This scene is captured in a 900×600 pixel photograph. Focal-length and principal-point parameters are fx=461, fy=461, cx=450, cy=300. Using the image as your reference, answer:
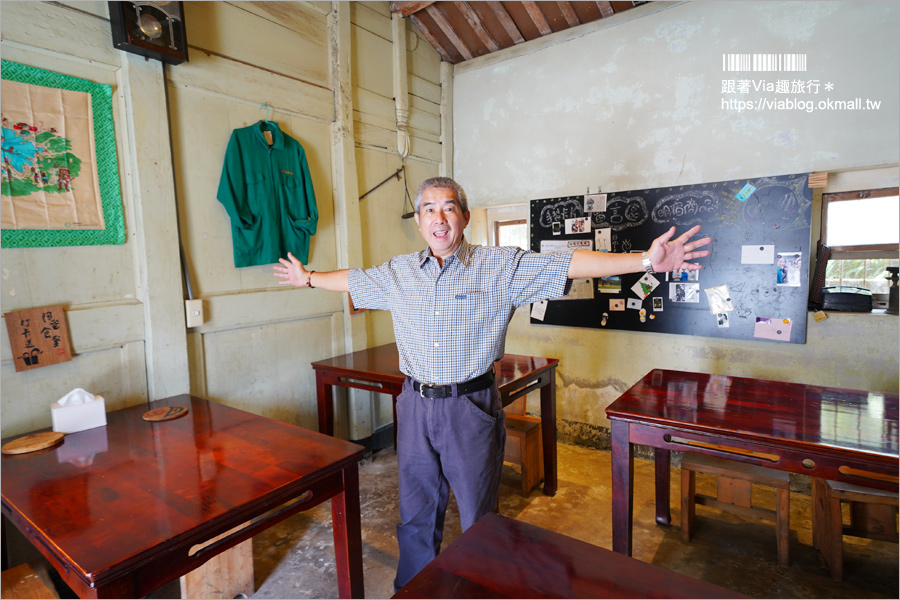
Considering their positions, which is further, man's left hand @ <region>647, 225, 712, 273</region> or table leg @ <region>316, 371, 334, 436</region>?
table leg @ <region>316, 371, 334, 436</region>

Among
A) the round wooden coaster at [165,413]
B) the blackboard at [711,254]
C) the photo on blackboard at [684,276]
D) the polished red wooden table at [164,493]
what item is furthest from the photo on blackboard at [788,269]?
the round wooden coaster at [165,413]

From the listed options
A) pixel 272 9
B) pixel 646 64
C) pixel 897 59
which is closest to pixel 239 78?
pixel 272 9

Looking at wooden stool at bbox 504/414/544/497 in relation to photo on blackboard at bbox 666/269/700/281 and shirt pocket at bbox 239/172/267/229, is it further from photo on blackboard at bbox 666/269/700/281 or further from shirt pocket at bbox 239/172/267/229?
shirt pocket at bbox 239/172/267/229

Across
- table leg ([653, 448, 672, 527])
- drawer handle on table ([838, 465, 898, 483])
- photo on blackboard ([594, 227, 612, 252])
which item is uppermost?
photo on blackboard ([594, 227, 612, 252])

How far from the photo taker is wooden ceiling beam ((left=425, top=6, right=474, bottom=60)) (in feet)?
12.4

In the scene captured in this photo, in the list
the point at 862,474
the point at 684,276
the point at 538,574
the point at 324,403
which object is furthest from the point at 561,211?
the point at 538,574

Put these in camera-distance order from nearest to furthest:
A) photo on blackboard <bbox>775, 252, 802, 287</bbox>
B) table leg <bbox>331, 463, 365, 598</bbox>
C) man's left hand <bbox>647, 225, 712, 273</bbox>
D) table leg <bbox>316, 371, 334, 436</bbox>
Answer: man's left hand <bbox>647, 225, 712, 273</bbox>
table leg <bbox>331, 463, 365, 598</bbox>
photo on blackboard <bbox>775, 252, 802, 287</bbox>
table leg <bbox>316, 371, 334, 436</bbox>

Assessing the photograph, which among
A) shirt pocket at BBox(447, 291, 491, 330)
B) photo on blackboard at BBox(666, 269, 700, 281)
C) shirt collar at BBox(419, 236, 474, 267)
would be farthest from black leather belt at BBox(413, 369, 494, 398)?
photo on blackboard at BBox(666, 269, 700, 281)

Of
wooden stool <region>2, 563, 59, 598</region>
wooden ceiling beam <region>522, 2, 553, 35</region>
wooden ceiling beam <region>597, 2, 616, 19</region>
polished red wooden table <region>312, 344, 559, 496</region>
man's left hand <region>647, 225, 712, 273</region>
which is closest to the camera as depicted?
wooden stool <region>2, 563, 59, 598</region>

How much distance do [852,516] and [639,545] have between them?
100cm

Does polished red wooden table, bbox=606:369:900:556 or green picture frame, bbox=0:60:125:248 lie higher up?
green picture frame, bbox=0:60:125:248

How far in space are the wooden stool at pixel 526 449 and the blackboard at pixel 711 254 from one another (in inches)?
43.8

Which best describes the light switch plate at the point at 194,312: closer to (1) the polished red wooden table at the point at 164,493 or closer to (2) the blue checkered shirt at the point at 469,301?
(1) the polished red wooden table at the point at 164,493

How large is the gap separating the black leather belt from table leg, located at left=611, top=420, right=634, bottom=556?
57 cm
